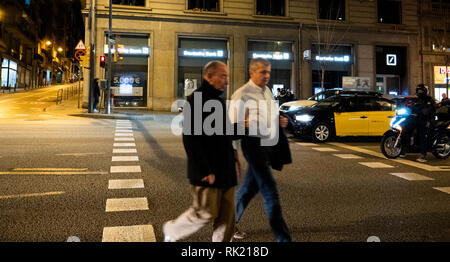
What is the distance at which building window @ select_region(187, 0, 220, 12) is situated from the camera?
26750mm

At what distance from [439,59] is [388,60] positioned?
5442 millimetres

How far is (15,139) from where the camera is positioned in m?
10.6

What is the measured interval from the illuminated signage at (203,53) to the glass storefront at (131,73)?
2662 mm

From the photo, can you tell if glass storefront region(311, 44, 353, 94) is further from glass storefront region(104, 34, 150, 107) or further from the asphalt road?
the asphalt road

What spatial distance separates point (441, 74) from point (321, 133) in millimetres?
24949

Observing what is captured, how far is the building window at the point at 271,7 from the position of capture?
2769cm

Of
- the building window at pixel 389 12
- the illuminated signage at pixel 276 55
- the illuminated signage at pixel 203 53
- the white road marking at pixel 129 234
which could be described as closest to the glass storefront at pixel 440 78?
the building window at pixel 389 12

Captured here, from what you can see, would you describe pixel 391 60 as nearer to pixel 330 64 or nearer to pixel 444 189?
pixel 330 64

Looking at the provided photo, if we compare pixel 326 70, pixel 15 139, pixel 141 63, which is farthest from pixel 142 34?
pixel 15 139

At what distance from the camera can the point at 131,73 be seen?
2572 cm

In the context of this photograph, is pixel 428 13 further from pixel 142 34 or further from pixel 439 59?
pixel 142 34

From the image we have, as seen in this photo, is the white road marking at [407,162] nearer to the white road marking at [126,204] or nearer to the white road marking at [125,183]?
the white road marking at [125,183]

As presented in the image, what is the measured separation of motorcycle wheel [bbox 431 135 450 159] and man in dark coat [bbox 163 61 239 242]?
27.2 ft

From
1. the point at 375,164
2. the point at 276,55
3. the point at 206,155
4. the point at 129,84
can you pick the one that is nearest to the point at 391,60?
the point at 276,55
